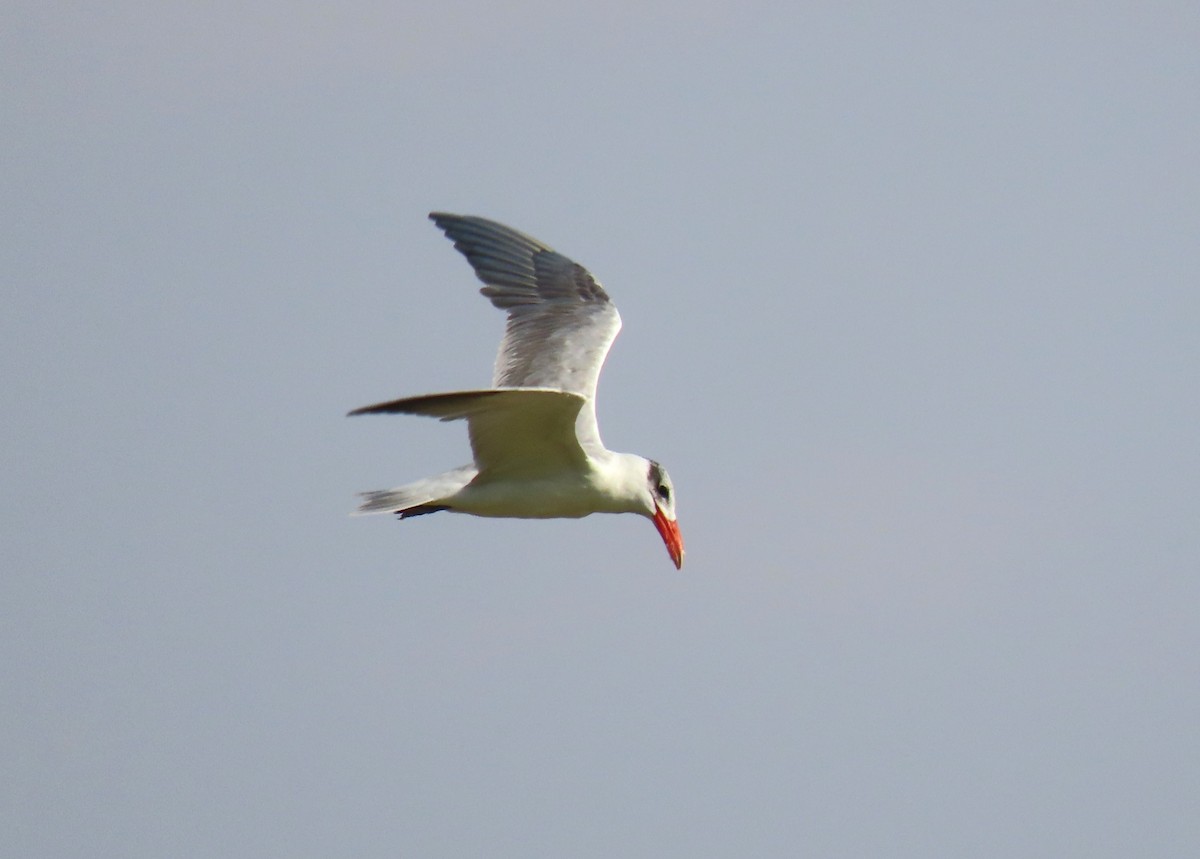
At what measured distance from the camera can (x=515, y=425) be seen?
9.08 metres

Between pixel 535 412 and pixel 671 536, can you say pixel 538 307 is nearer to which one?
pixel 671 536

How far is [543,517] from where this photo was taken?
9969mm

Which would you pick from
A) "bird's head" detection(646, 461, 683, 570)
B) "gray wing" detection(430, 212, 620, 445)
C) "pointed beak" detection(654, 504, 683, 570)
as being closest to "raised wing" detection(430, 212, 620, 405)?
"gray wing" detection(430, 212, 620, 445)

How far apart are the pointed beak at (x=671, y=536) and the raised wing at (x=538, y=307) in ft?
3.00

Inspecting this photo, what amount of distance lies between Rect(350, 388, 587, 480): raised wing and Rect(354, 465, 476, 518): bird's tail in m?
0.22

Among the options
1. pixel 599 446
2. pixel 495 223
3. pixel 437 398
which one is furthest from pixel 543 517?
pixel 495 223

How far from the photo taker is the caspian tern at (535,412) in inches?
348

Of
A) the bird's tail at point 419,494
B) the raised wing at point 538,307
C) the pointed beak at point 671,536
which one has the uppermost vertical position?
the raised wing at point 538,307

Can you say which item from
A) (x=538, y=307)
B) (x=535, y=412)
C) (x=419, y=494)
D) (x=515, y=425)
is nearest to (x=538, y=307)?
(x=538, y=307)

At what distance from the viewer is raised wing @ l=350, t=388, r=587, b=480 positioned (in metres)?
7.89

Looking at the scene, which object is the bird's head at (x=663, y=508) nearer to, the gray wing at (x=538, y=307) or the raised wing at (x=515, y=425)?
the gray wing at (x=538, y=307)

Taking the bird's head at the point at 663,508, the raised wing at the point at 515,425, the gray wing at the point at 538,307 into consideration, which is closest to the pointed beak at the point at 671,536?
the bird's head at the point at 663,508

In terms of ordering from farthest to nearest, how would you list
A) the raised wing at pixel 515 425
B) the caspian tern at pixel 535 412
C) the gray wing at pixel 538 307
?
1. the gray wing at pixel 538 307
2. the caspian tern at pixel 535 412
3. the raised wing at pixel 515 425

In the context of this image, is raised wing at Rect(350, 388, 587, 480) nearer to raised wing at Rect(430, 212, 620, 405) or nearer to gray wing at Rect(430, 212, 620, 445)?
gray wing at Rect(430, 212, 620, 445)
